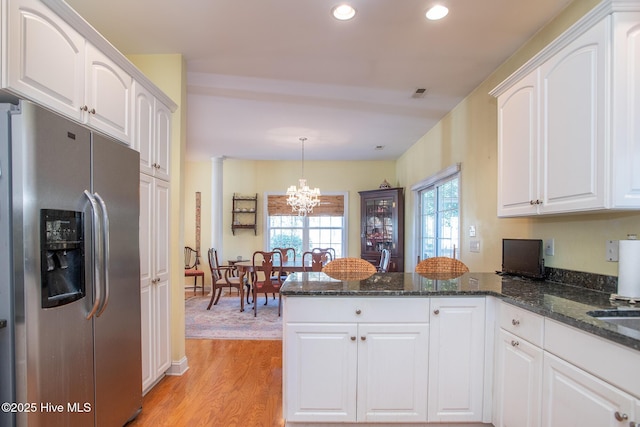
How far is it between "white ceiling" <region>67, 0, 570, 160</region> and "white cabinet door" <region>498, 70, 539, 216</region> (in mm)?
521

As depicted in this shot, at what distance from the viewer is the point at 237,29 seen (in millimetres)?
2188

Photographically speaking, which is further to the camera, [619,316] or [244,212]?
[244,212]

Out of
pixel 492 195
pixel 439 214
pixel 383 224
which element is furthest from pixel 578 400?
pixel 383 224

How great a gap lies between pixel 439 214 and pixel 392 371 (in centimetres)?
285

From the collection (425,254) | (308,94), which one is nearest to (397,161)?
(425,254)

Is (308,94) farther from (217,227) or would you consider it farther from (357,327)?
(217,227)

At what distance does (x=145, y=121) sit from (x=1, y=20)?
1043mm

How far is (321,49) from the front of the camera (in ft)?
7.94

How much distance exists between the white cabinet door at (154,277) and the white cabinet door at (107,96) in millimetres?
364

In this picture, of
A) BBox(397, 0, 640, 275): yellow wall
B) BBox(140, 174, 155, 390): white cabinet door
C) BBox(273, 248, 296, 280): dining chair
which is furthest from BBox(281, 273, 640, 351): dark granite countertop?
BBox(273, 248, 296, 280): dining chair

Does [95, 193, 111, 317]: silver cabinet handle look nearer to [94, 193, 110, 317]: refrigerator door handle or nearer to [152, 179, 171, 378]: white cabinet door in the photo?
[94, 193, 110, 317]: refrigerator door handle

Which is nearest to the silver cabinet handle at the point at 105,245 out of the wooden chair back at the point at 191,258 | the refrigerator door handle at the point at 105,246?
the refrigerator door handle at the point at 105,246

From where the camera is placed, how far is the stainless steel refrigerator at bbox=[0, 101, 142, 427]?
118 centimetres

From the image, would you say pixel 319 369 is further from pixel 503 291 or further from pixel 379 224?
pixel 379 224
